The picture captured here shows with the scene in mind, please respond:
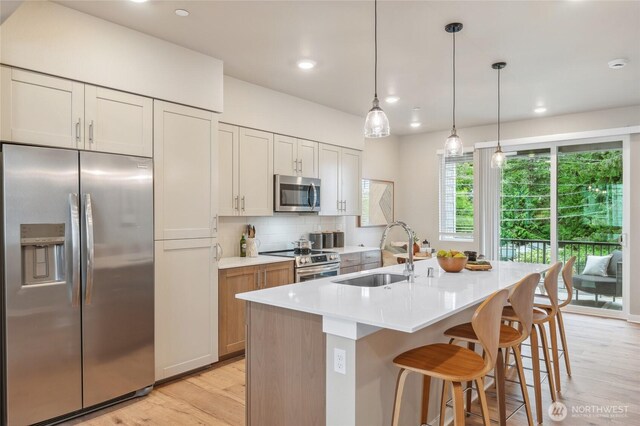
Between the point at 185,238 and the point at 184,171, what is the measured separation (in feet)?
1.80

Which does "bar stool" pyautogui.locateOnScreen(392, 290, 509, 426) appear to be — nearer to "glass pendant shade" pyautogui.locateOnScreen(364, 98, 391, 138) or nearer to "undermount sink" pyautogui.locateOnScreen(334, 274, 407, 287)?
"undermount sink" pyautogui.locateOnScreen(334, 274, 407, 287)

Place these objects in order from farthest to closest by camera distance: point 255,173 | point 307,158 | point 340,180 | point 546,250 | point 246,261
A: point 546,250, point 340,180, point 307,158, point 255,173, point 246,261

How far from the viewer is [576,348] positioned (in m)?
4.15

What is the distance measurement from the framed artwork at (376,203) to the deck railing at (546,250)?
1815 mm

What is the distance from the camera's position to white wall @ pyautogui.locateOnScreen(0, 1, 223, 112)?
2.52 m

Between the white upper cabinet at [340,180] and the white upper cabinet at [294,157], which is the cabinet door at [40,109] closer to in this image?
the white upper cabinet at [294,157]

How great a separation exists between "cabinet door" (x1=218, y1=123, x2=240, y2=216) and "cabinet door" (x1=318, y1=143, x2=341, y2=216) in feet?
4.30

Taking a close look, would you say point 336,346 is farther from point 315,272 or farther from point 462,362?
point 315,272

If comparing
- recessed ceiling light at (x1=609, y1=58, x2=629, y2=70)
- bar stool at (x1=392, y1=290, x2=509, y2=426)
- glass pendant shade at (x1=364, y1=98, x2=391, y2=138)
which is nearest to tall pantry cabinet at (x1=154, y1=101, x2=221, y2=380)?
glass pendant shade at (x1=364, y1=98, x2=391, y2=138)

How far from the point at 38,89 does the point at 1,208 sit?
0.78 metres

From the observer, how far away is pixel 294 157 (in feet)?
15.6

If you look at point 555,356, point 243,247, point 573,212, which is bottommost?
point 555,356

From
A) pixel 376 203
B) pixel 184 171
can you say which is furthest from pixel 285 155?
pixel 376 203

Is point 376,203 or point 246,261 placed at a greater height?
point 376,203
